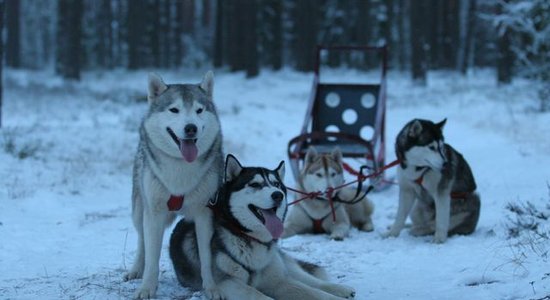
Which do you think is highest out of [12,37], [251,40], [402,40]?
[402,40]

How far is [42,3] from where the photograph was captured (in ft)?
170

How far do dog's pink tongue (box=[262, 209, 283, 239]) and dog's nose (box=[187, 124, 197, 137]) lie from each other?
58cm

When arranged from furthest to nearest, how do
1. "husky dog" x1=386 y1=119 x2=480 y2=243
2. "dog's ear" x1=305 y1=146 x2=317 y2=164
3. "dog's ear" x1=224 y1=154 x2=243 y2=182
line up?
"dog's ear" x1=305 y1=146 x2=317 y2=164 → "husky dog" x1=386 y1=119 x2=480 y2=243 → "dog's ear" x1=224 y1=154 x2=243 y2=182

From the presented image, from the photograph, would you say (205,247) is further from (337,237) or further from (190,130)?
(337,237)

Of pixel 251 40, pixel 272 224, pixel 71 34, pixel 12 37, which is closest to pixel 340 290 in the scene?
pixel 272 224

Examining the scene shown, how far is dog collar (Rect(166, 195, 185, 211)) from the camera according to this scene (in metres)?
3.60

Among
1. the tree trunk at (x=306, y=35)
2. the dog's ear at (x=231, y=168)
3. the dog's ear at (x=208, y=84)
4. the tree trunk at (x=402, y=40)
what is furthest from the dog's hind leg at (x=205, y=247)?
the tree trunk at (x=402, y=40)

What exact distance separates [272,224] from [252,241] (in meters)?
0.15

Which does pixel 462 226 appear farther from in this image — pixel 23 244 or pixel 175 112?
pixel 23 244

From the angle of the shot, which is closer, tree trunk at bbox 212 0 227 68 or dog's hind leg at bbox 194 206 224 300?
dog's hind leg at bbox 194 206 224 300

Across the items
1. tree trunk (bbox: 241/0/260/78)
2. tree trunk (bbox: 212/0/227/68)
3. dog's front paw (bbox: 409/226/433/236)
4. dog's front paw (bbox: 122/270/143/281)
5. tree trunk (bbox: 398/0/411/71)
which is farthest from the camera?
tree trunk (bbox: 398/0/411/71)

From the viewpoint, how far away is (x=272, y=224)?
3.57 meters

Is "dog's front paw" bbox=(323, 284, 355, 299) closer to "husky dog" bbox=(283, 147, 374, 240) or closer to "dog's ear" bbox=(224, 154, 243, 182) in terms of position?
"dog's ear" bbox=(224, 154, 243, 182)

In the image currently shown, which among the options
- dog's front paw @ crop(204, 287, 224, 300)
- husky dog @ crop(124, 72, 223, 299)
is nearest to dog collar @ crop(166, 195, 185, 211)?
husky dog @ crop(124, 72, 223, 299)
